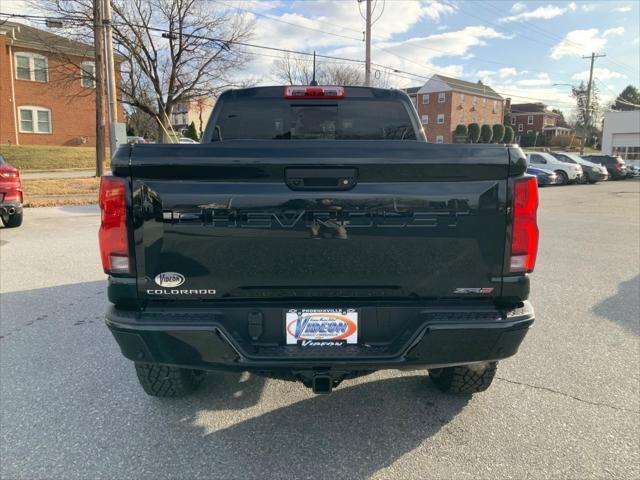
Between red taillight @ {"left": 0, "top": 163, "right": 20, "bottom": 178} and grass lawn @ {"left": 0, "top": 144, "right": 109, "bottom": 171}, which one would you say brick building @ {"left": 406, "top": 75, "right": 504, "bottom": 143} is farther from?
red taillight @ {"left": 0, "top": 163, "right": 20, "bottom": 178}

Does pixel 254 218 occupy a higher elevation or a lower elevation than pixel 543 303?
higher

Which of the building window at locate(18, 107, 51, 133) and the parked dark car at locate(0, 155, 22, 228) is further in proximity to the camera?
the building window at locate(18, 107, 51, 133)

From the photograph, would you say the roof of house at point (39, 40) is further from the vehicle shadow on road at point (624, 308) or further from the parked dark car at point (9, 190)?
the vehicle shadow on road at point (624, 308)

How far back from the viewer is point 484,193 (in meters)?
2.30

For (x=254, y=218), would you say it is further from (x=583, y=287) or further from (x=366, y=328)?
(x=583, y=287)

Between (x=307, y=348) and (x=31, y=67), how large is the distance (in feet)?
131

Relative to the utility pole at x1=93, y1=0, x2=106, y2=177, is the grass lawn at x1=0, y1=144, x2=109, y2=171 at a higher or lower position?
lower

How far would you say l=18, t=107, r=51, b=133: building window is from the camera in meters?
34.0

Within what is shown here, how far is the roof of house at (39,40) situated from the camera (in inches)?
1013

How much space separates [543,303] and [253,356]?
4092 mm

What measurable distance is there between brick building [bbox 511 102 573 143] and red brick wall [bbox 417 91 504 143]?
20652 mm

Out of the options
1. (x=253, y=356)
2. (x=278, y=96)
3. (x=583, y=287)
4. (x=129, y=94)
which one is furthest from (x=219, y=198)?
(x=129, y=94)

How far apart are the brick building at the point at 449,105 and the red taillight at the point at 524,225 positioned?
200ft

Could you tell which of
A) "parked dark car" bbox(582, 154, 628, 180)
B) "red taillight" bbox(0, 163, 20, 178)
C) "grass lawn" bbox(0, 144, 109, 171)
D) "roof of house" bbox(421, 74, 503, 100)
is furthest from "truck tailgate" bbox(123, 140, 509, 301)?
"roof of house" bbox(421, 74, 503, 100)
